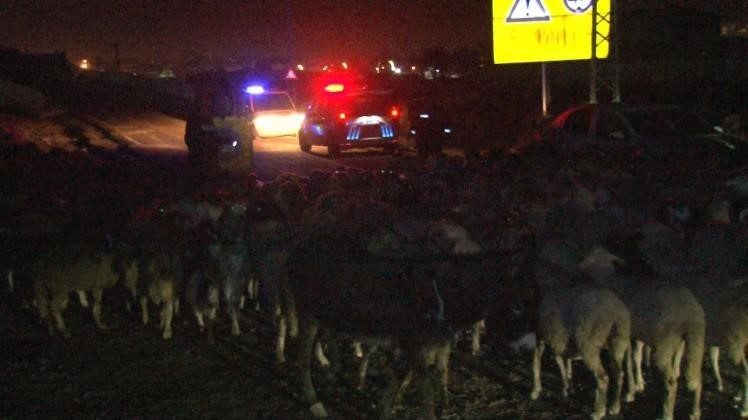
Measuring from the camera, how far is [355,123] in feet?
86.1

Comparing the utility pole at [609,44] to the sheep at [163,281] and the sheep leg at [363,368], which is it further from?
the sheep leg at [363,368]

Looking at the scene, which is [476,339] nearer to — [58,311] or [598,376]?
[598,376]

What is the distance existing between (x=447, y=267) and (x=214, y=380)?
86.5 inches

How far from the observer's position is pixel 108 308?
11.8m

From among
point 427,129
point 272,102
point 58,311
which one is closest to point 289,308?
point 58,311

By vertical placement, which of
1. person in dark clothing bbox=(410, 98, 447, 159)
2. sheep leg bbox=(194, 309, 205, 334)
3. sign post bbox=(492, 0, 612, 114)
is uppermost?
sign post bbox=(492, 0, 612, 114)

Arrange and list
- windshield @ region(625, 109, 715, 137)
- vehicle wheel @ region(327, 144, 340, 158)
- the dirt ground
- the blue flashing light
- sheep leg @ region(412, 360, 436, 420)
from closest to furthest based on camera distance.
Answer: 1. sheep leg @ region(412, 360, 436, 420)
2. the dirt ground
3. windshield @ region(625, 109, 715, 137)
4. vehicle wheel @ region(327, 144, 340, 158)
5. the blue flashing light

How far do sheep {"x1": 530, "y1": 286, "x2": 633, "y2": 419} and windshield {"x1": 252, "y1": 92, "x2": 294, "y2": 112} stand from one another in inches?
972

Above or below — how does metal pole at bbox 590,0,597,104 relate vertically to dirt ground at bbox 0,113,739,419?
above

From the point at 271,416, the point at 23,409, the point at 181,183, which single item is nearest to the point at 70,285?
the point at 23,409

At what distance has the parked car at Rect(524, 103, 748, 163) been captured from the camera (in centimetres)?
1630

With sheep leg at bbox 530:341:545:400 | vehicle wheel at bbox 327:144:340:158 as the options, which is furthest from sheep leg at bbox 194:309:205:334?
vehicle wheel at bbox 327:144:340:158

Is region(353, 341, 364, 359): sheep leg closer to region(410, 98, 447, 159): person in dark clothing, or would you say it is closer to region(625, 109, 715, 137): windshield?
region(625, 109, 715, 137): windshield

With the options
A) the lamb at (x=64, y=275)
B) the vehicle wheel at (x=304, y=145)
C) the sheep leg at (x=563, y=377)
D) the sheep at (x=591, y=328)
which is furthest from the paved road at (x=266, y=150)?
the sheep at (x=591, y=328)
